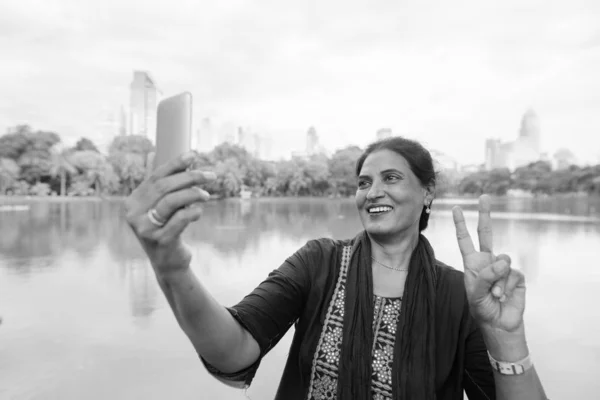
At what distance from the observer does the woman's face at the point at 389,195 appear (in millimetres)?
1508

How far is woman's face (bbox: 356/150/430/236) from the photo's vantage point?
151cm

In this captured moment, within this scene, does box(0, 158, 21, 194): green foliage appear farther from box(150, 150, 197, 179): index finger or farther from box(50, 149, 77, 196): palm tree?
box(150, 150, 197, 179): index finger

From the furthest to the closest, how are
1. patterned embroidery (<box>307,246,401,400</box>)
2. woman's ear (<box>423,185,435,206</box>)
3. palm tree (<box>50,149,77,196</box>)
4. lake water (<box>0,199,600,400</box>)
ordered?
1. palm tree (<box>50,149,77,196</box>)
2. lake water (<box>0,199,600,400</box>)
3. woman's ear (<box>423,185,435,206</box>)
4. patterned embroidery (<box>307,246,401,400</box>)

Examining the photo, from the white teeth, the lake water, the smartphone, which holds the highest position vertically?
the smartphone

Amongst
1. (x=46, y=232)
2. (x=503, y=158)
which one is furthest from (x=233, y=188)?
(x=503, y=158)

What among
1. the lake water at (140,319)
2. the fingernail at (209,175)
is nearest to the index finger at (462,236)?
the fingernail at (209,175)

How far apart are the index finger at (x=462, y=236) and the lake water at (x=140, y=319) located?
198 cm

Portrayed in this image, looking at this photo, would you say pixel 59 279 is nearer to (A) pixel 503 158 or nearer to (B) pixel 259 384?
(B) pixel 259 384

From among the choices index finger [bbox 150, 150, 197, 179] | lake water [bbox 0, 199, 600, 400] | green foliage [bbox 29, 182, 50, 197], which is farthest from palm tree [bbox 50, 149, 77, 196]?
index finger [bbox 150, 150, 197, 179]

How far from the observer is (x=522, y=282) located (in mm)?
1143

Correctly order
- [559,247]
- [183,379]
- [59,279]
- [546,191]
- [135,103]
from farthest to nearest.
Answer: [546,191] < [559,247] < [59,279] < [183,379] < [135,103]

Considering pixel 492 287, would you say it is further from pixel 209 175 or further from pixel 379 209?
pixel 209 175

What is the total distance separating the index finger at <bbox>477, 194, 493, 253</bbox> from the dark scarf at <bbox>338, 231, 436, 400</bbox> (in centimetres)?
25

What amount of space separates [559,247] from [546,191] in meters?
50.9
